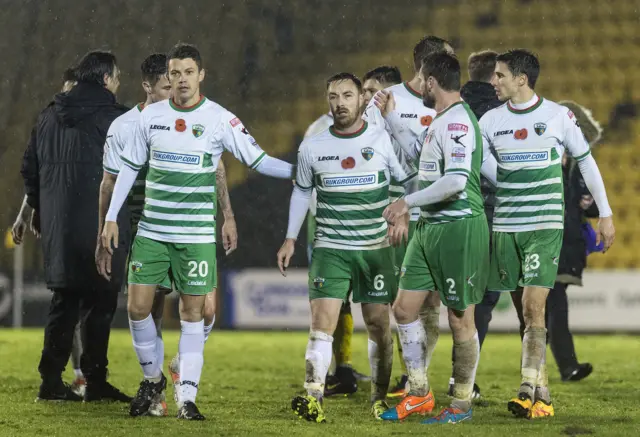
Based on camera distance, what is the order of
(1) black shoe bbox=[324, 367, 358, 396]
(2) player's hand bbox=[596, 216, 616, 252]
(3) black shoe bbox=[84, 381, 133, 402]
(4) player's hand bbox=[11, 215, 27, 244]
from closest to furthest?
1. (2) player's hand bbox=[596, 216, 616, 252]
2. (3) black shoe bbox=[84, 381, 133, 402]
3. (4) player's hand bbox=[11, 215, 27, 244]
4. (1) black shoe bbox=[324, 367, 358, 396]

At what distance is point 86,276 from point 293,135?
8041 millimetres

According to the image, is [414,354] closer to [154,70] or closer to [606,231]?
[606,231]

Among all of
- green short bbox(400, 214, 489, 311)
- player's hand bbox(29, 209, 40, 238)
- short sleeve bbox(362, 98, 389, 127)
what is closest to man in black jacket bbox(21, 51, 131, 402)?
player's hand bbox(29, 209, 40, 238)

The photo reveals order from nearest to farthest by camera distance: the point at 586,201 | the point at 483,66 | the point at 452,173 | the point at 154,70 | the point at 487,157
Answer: the point at 452,173
the point at 487,157
the point at 154,70
the point at 483,66
the point at 586,201

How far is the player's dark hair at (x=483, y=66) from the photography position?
6.71 metres

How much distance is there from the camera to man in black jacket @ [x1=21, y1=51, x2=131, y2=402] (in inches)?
253

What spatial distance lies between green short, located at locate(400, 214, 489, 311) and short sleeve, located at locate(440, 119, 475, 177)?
30cm

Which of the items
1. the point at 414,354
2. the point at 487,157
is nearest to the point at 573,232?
the point at 487,157

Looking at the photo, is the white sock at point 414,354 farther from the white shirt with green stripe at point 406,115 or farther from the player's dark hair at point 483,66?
the player's dark hair at point 483,66

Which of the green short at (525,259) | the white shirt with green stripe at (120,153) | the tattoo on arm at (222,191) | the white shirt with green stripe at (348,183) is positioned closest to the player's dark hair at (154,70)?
the white shirt with green stripe at (120,153)

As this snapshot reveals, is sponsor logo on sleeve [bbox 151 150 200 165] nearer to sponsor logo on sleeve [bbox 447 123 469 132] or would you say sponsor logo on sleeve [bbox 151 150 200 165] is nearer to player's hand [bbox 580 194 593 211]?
sponsor logo on sleeve [bbox 447 123 469 132]

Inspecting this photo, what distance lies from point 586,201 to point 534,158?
2.01 m

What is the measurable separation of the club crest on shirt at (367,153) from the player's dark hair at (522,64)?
0.83 m

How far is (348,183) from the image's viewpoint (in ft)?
18.3
